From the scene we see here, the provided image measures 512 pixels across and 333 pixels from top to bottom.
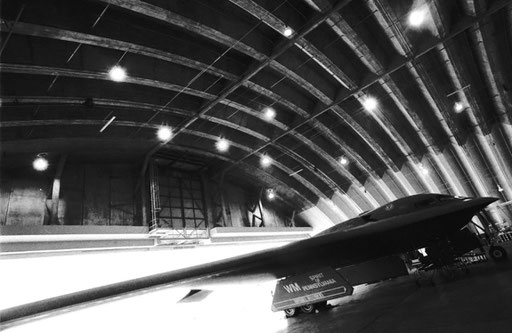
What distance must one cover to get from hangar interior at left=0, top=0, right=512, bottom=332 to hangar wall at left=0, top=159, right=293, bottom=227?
0.09m

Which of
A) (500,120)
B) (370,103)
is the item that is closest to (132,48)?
(370,103)

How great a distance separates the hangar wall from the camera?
45.7 feet

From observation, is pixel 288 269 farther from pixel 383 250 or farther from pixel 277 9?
pixel 277 9

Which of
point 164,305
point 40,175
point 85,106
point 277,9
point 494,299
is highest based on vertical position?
point 277,9

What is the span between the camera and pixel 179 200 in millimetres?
20781

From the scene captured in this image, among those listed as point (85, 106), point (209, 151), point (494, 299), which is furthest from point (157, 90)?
point (494, 299)

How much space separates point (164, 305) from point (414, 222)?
472 cm

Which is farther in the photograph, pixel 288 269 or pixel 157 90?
pixel 157 90

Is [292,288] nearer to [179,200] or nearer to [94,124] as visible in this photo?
[94,124]

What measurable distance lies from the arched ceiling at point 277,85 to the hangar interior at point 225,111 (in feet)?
0.30

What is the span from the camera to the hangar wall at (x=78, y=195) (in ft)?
45.7

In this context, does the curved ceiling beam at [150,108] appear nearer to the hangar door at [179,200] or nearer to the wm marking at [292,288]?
the hangar door at [179,200]

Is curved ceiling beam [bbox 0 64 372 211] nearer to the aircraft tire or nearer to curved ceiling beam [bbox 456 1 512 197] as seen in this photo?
curved ceiling beam [bbox 456 1 512 197]

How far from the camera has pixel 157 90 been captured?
601 inches
